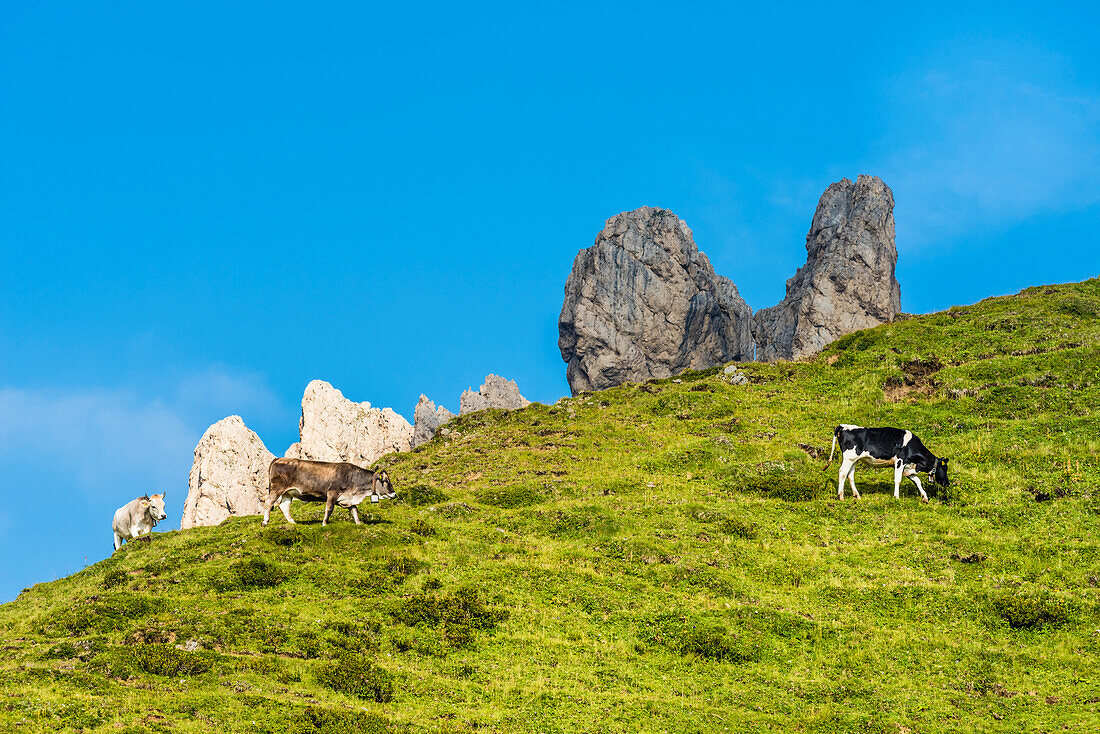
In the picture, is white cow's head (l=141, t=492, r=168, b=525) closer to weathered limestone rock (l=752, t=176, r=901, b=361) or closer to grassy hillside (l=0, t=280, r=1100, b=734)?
grassy hillside (l=0, t=280, r=1100, b=734)

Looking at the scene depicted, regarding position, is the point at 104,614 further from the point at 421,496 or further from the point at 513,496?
the point at 513,496

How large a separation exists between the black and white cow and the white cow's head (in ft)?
95.8

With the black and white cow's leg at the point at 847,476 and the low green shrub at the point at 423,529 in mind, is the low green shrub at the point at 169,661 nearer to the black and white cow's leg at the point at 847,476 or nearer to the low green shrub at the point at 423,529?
the low green shrub at the point at 423,529

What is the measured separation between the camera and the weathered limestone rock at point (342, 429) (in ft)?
506

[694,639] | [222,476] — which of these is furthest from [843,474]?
[222,476]

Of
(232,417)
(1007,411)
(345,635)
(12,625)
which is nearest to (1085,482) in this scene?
(1007,411)

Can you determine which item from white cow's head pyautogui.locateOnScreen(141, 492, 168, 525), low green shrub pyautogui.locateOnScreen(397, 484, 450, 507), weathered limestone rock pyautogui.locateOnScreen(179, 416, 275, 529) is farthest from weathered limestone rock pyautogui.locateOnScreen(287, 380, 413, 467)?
low green shrub pyautogui.locateOnScreen(397, 484, 450, 507)

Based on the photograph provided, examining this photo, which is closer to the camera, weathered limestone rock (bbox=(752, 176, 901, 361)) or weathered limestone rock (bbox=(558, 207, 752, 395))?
weathered limestone rock (bbox=(752, 176, 901, 361))

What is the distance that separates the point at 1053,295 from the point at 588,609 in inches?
1883

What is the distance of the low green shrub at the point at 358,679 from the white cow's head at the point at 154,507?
68.4 feet

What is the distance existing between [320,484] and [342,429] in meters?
129

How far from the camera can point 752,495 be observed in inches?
1405

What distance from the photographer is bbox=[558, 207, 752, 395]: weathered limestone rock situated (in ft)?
618

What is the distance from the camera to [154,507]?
127 ft
